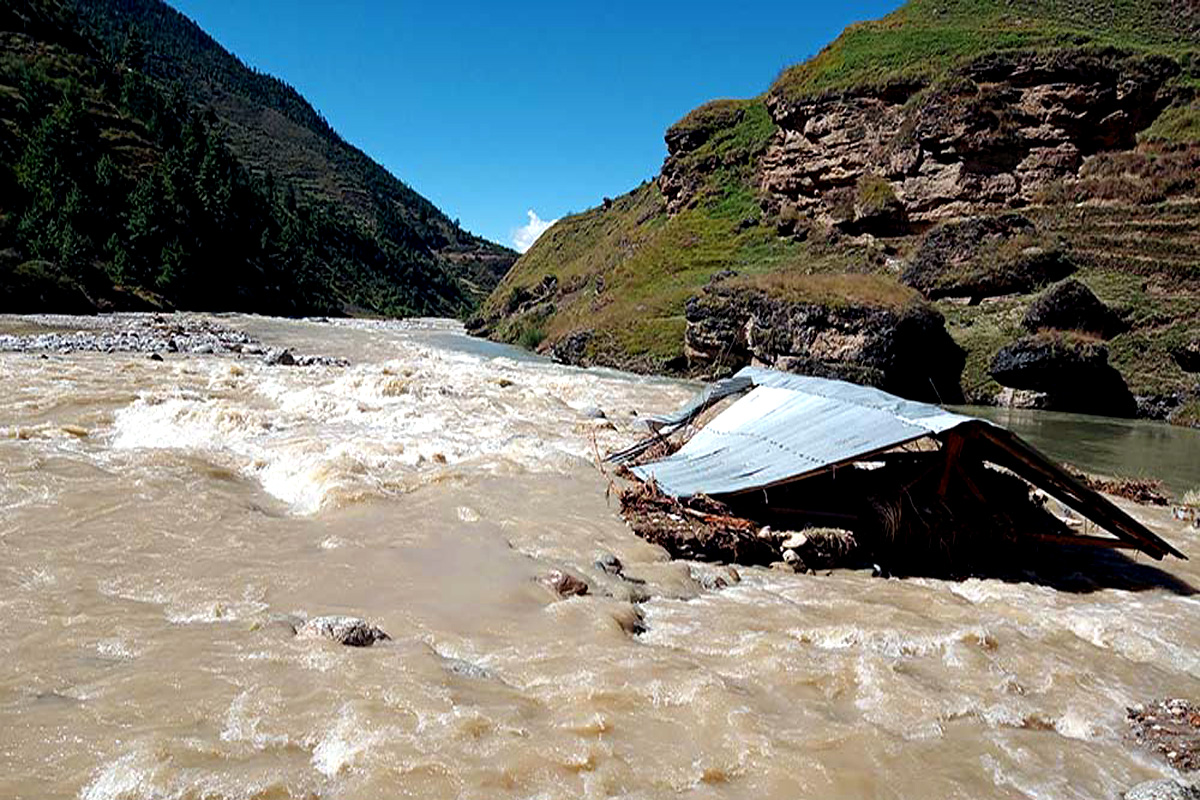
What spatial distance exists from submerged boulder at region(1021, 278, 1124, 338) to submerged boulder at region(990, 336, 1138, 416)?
1362mm

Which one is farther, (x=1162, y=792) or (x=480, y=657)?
(x=480, y=657)

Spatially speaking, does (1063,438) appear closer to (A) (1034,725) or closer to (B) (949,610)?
(B) (949,610)

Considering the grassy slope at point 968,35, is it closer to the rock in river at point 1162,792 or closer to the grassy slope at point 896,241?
the grassy slope at point 896,241

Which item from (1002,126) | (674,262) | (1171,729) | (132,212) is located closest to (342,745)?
(1171,729)

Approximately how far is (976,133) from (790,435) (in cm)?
3869

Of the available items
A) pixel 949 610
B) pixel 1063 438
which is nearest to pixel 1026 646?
pixel 949 610

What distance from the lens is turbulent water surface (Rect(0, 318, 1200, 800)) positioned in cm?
404

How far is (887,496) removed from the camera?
353 inches

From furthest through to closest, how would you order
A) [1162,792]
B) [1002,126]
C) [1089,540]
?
[1002,126] → [1089,540] → [1162,792]

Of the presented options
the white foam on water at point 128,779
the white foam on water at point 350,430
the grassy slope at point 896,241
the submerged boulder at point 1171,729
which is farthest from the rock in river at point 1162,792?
the grassy slope at point 896,241

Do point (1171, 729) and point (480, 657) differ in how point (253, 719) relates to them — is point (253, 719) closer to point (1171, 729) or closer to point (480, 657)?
point (480, 657)

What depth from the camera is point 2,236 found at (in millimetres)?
49438

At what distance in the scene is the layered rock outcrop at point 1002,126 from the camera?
37469 mm

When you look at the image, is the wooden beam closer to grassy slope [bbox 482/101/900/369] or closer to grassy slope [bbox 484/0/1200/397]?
grassy slope [bbox 484/0/1200/397]
